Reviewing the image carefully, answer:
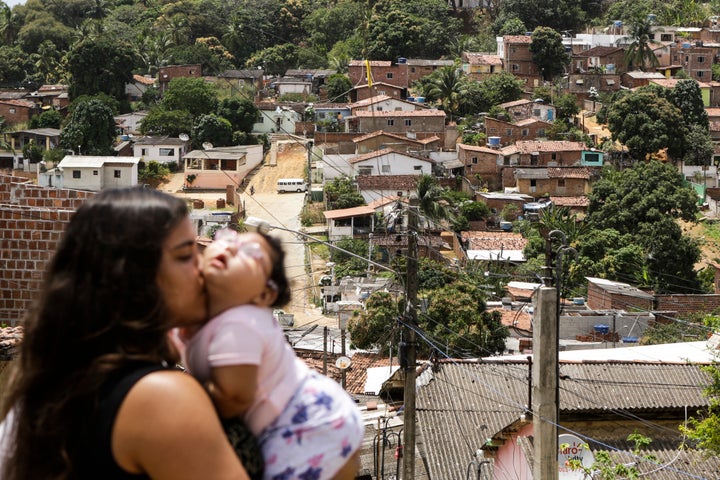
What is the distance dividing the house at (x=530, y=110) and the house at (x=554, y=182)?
6463 millimetres

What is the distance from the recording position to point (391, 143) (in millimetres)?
38125

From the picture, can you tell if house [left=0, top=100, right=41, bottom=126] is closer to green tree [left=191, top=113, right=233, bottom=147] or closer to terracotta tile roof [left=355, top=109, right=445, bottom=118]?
green tree [left=191, top=113, right=233, bottom=147]

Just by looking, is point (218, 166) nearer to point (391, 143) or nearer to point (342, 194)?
point (391, 143)

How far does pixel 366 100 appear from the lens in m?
43.5

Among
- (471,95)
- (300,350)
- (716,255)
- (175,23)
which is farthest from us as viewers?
(175,23)

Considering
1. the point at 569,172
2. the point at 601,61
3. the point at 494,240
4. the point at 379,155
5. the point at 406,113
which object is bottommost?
the point at 494,240

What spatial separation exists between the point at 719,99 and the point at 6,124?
28.2m

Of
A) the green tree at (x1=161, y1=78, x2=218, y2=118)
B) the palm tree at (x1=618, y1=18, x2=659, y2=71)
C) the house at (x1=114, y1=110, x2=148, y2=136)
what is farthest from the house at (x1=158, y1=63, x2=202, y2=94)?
the palm tree at (x1=618, y1=18, x2=659, y2=71)

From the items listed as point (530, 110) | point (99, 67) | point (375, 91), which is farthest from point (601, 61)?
point (99, 67)

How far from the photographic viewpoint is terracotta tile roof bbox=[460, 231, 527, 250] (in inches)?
1169

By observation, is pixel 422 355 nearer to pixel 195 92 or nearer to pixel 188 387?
pixel 188 387

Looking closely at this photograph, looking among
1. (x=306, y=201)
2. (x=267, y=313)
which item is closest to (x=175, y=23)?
(x=306, y=201)

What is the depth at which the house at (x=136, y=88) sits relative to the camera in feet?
160

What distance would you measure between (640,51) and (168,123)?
19549mm
